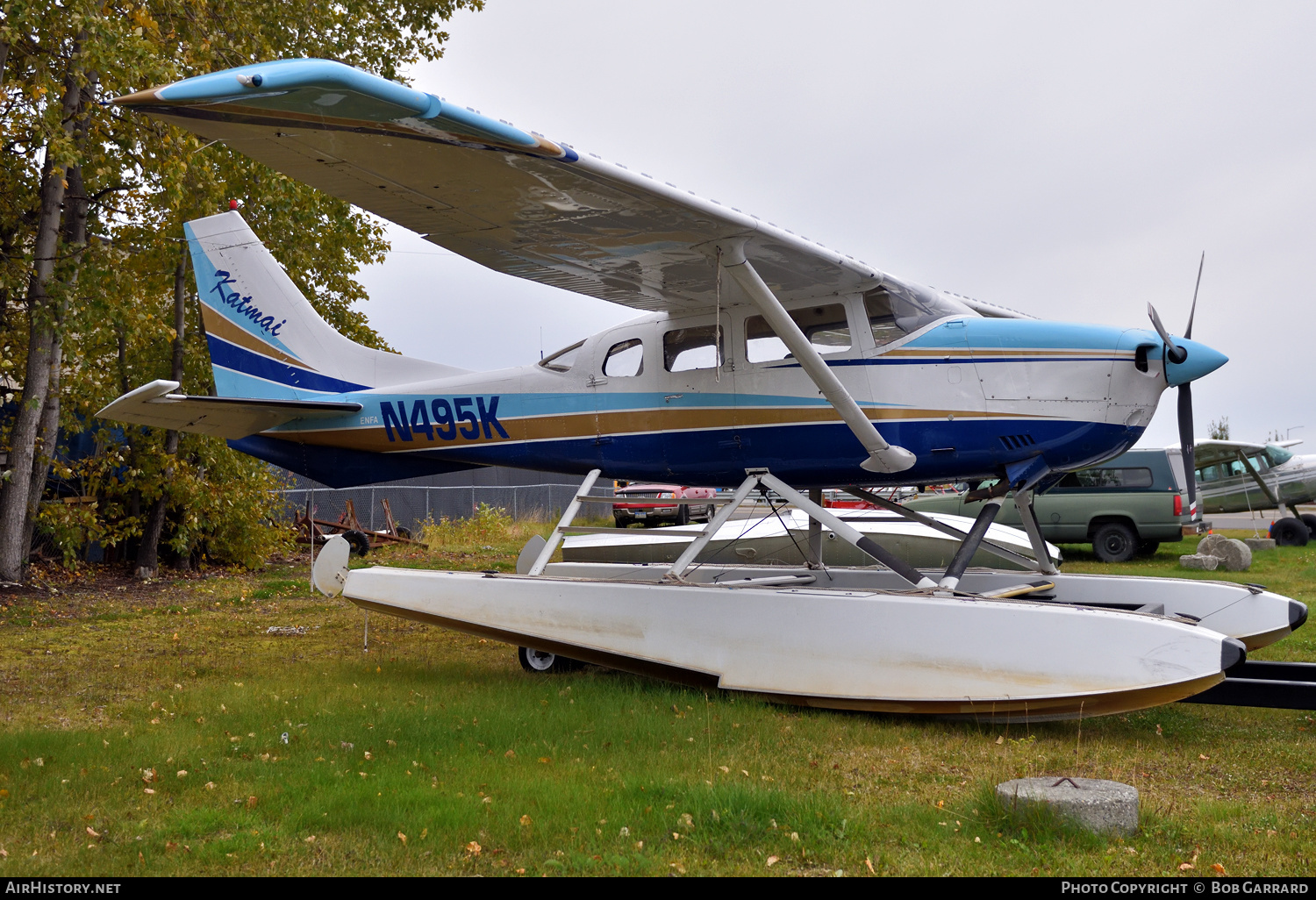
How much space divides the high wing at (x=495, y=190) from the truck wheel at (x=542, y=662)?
298 cm

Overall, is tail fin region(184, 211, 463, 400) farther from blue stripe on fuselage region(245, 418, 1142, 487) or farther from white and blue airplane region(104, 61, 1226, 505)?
blue stripe on fuselage region(245, 418, 1142, 487)

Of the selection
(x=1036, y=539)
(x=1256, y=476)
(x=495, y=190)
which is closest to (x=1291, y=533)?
(x=1256, y=476)

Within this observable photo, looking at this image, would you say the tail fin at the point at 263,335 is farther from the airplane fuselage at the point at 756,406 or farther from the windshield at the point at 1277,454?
the windshield at the point at 1277,454

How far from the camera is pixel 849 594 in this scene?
574cm

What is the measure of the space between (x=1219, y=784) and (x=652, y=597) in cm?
340

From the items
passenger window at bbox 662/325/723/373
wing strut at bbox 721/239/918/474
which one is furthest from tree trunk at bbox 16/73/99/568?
wing strut at bbox 721/239/918/474

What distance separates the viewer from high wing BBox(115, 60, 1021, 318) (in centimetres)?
454

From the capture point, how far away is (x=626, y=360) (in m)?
7.52

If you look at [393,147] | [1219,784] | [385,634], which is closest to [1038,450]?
[1219,784]

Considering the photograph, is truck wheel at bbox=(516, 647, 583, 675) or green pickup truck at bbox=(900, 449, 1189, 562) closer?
truck wheel at bbox=(516, 647, 583, 675)

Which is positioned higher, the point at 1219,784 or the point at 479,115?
the point at 479,115

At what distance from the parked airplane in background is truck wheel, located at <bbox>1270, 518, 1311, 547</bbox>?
70mm

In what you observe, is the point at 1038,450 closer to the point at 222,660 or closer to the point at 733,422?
the point at 733,422

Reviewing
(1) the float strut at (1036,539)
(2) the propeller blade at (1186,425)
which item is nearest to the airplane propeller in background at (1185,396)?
(2) the propeller blade at (1186,425)
